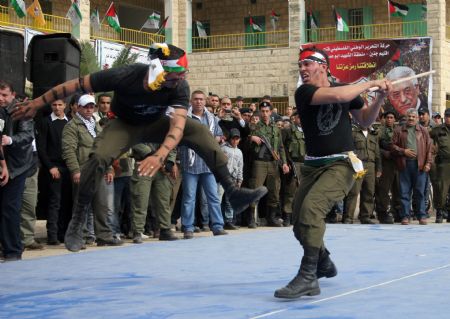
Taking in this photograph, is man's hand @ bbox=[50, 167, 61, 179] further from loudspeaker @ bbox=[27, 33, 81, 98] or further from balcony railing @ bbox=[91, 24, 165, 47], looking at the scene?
balcony railing @ bbox=[91, 24, 165, 47]

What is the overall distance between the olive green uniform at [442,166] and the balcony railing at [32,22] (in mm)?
17436

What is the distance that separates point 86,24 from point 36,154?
22959mm

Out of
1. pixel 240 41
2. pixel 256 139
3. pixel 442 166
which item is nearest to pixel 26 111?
pixel 256 139

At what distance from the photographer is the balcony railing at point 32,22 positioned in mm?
32847

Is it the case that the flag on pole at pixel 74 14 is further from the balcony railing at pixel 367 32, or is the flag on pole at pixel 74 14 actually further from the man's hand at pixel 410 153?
the man's hand at pixel 410 153

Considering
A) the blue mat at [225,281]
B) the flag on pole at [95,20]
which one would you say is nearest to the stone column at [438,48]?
the flag on pole at [95,20]

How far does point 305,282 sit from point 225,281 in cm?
128

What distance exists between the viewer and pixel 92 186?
339 inches

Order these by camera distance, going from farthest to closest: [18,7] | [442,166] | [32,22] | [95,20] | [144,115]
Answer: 1. [95,20]
2. [32,22]
3. [18,7]
4. [442,166]
5. [144,115]

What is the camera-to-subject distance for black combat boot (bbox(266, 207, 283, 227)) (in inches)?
649

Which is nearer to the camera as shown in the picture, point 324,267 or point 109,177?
point 324,267

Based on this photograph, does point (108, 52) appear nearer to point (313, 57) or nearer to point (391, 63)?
point (391, 63)

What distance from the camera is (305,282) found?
7836 millimetres

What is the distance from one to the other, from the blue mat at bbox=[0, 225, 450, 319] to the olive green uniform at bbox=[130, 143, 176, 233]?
574 millimetres
